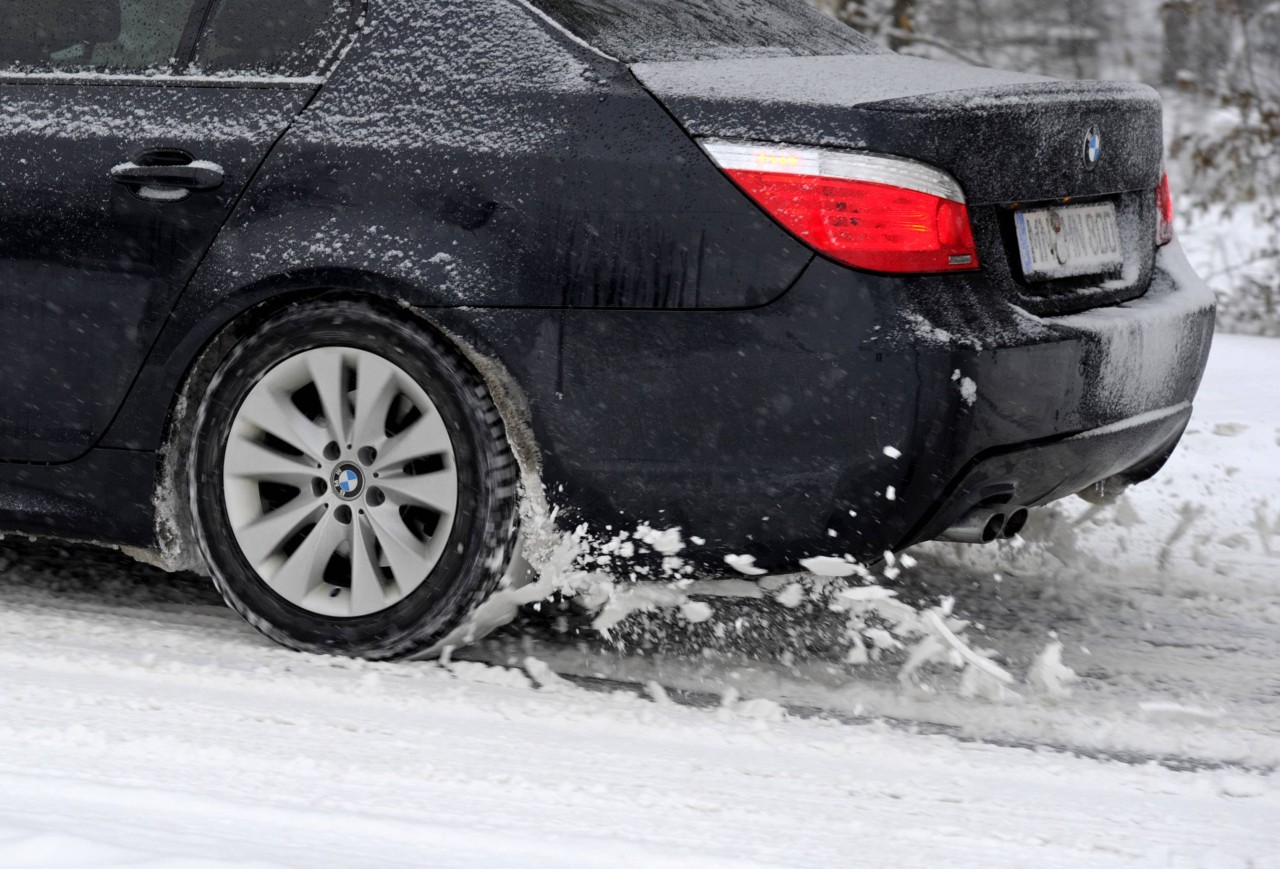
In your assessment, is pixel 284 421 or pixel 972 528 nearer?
pixel 972 528

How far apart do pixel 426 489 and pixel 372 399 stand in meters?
0.22

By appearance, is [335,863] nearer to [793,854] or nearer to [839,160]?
[793,854]

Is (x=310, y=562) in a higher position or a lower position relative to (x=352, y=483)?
lower

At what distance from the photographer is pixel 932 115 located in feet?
10.5

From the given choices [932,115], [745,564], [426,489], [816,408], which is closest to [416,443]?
[426,489]

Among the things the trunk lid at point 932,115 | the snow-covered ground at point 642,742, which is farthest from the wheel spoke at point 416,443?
the trunk lid at point 932,115

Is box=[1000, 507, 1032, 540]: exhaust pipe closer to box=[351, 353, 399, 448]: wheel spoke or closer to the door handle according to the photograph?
box=[351, 353, 399, 448]: wheel spoke

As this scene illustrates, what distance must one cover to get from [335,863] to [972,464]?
1444 mm

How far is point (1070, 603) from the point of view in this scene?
441cm

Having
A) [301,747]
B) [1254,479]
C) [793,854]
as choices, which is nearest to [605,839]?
[793,854]

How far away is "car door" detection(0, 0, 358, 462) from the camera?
361cm

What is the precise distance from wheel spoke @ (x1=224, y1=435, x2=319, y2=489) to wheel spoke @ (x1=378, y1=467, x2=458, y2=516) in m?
0.18

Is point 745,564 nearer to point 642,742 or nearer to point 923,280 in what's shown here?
point 642,742

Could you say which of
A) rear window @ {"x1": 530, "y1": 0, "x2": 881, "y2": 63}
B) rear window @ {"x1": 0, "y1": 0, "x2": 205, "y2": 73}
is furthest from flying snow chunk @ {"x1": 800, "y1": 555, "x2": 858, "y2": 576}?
rear window @ {"x1": 0, "y1": 0, "x2": 205, "y2": 73}
